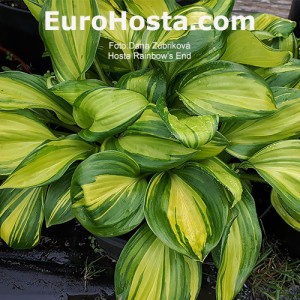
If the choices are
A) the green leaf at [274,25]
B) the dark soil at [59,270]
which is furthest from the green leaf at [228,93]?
the dark soil at [59,270]

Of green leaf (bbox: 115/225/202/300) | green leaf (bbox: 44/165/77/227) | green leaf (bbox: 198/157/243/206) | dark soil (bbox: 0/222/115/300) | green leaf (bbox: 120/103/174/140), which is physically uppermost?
green leaf (bbox: 120/103/174/140)

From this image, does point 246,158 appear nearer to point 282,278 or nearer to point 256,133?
point 256,133

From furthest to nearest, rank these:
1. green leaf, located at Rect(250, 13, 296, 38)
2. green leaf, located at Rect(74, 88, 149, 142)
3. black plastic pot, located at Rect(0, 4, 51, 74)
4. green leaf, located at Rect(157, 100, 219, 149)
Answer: black plastic pot, located at Rect(0, 4, 51, 74)
green leaf, located at Rect(250, 13, 296, 38)
green leaf, located at Rect(74, 88, 149, 142)
green leaf, located at Rect(157, 100, 219, 149)

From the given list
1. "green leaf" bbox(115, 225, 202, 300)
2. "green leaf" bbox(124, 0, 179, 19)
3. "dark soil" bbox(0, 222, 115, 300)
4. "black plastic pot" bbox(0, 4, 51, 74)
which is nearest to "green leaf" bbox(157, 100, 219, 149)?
"green leaf" bbox(115, 225, 202, 300)

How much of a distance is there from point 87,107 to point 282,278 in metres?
0.63

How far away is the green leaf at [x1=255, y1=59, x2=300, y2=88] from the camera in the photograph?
0.96 m

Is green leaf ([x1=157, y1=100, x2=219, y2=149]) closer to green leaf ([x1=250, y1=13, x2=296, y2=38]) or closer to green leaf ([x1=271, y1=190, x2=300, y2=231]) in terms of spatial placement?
green leaf ([x1=271, y1=190, x2=300, y2=231])

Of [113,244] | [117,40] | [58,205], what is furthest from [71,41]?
[113,244]

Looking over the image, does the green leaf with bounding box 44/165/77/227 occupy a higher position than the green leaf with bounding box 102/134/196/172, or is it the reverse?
the green leaf with bounding box 102/134/196/172

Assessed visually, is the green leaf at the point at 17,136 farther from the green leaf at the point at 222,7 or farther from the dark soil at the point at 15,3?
the dark soil at the point at 15,3

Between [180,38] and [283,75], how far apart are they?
0.25m

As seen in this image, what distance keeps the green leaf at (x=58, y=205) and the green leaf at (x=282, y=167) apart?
0.34 meters

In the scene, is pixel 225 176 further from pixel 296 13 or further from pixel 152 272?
pixel 296 13

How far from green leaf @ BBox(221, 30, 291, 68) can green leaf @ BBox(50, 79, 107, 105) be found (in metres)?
0.29
